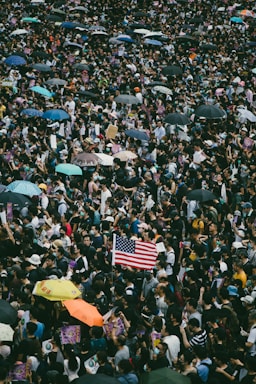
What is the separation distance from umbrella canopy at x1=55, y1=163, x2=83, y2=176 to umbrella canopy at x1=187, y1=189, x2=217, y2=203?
8.65ft

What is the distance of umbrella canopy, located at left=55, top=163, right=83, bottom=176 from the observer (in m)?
14.8

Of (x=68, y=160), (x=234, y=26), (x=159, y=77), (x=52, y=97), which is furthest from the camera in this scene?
(x=234, y=26)

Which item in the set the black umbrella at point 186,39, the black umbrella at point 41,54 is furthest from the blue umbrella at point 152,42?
the black umbrella at point 41,54

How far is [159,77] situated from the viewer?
23781 millimetres

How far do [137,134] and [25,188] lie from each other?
497cm

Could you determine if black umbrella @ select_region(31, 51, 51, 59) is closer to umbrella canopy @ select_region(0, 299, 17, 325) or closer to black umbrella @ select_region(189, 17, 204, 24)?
black umbrella @ select_region(189, 17, 204, 24)

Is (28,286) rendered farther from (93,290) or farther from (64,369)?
(64,369)

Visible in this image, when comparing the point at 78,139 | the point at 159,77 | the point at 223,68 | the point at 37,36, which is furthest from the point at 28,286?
the point at 37,36

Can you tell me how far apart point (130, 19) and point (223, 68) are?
780cm

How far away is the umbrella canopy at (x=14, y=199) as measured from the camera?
12398 millimetres

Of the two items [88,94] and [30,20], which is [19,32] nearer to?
[30,20]

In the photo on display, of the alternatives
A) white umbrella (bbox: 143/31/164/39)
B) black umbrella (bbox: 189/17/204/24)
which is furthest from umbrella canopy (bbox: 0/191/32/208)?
black umbrella (bbox: 189/17/204/24)

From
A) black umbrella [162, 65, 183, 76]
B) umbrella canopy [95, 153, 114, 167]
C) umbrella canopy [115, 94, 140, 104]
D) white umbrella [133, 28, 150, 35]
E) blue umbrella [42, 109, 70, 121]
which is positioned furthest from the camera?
white umbrella [133, 28, 150, 35]

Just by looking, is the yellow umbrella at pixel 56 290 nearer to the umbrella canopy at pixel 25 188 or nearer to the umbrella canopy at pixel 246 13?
the umbrella canopy at pixel 25 188
